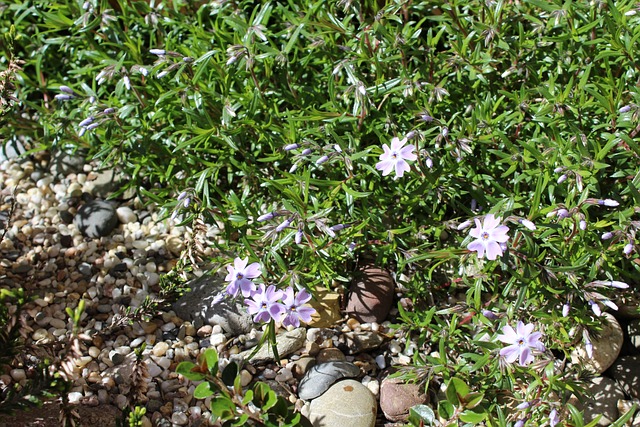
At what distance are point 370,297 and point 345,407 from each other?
0.77 m

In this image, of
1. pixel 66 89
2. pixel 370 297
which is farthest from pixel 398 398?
pixel 66 89

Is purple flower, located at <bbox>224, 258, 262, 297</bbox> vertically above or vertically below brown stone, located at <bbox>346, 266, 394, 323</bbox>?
above

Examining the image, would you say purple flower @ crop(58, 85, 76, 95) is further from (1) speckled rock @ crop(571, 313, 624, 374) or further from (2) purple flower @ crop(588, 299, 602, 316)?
(1) speckled rock @ crop(571, 313, 624, 374)

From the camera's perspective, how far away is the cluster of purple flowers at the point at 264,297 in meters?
3.40

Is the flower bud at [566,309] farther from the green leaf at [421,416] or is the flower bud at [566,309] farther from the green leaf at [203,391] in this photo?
the green leaf at [203,391]

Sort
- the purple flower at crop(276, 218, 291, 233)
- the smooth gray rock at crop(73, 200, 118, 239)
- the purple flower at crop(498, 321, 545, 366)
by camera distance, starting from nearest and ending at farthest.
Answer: the purple flower at crop(498, 321, 545, 366), the purple flower at crop(276, 218, 291, 233), the smooth gray rock at crop(73, 200, 118, 239)

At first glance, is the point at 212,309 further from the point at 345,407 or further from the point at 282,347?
the point at 345,407

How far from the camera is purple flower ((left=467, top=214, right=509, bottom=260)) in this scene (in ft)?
10.5

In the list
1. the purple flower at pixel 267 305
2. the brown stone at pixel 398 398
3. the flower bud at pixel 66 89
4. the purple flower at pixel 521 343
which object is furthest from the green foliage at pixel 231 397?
the flower bud at pixel 66 89

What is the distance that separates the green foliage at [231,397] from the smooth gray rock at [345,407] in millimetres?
373

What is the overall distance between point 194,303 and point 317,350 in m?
0.80

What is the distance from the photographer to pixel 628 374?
4.05m

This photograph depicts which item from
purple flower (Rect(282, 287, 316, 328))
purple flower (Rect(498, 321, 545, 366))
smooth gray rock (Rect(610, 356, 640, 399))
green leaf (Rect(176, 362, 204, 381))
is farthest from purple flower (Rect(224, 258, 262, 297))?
smooth gray rock (Rect(610, 356, 640, 399))

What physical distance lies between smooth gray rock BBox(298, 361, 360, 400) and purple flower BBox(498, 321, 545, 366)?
3.12ft
